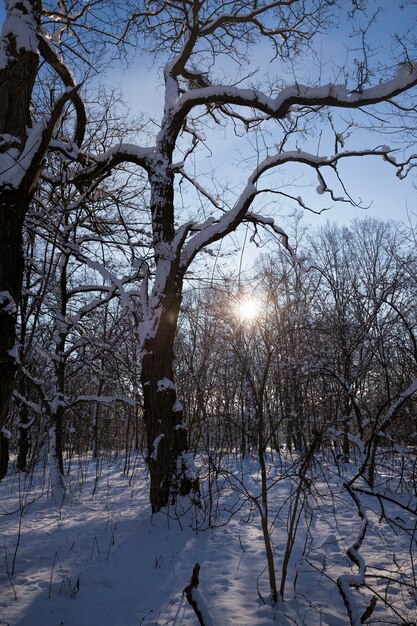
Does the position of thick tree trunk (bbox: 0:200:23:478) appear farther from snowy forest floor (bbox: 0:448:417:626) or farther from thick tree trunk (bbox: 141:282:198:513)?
thick tree trunk (bbox: 141:282:198:513)

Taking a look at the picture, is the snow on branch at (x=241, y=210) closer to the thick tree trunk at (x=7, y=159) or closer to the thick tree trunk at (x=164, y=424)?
the thick tree trunk at (x=164, y=424)

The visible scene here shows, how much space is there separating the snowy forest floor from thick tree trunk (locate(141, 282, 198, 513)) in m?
0.28

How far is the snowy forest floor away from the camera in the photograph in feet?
8.12

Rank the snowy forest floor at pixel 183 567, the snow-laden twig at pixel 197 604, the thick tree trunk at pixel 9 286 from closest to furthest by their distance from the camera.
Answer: the snow-laden twig at pixel 197 604, the thick tree trunk at pixel 9 286, the snowy forest floor at pixel 183 567

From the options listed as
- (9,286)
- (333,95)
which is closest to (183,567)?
(9,286)

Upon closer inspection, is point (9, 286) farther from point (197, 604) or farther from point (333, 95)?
point (333, 95)

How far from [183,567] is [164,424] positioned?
6.26ft

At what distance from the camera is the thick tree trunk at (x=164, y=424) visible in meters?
4.97

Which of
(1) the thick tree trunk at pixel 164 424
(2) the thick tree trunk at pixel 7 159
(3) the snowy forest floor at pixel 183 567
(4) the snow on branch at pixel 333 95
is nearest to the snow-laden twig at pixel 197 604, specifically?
(3) the snowy forest floor at pixel 183 567

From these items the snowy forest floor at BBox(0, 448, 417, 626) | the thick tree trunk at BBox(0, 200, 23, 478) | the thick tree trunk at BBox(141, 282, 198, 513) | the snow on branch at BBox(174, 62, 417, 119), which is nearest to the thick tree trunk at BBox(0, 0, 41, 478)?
the thick tree trunk at BBox(0, 200, 23, 478)

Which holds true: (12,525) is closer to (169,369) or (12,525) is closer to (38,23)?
(169,369)

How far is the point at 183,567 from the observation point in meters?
3.36

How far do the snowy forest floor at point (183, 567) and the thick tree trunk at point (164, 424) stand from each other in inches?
11.1

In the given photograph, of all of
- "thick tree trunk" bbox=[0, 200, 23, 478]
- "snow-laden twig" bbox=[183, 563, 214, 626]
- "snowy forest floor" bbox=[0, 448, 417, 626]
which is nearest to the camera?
"snow-laden twig" bbox=[183, 563, 214, 626]
